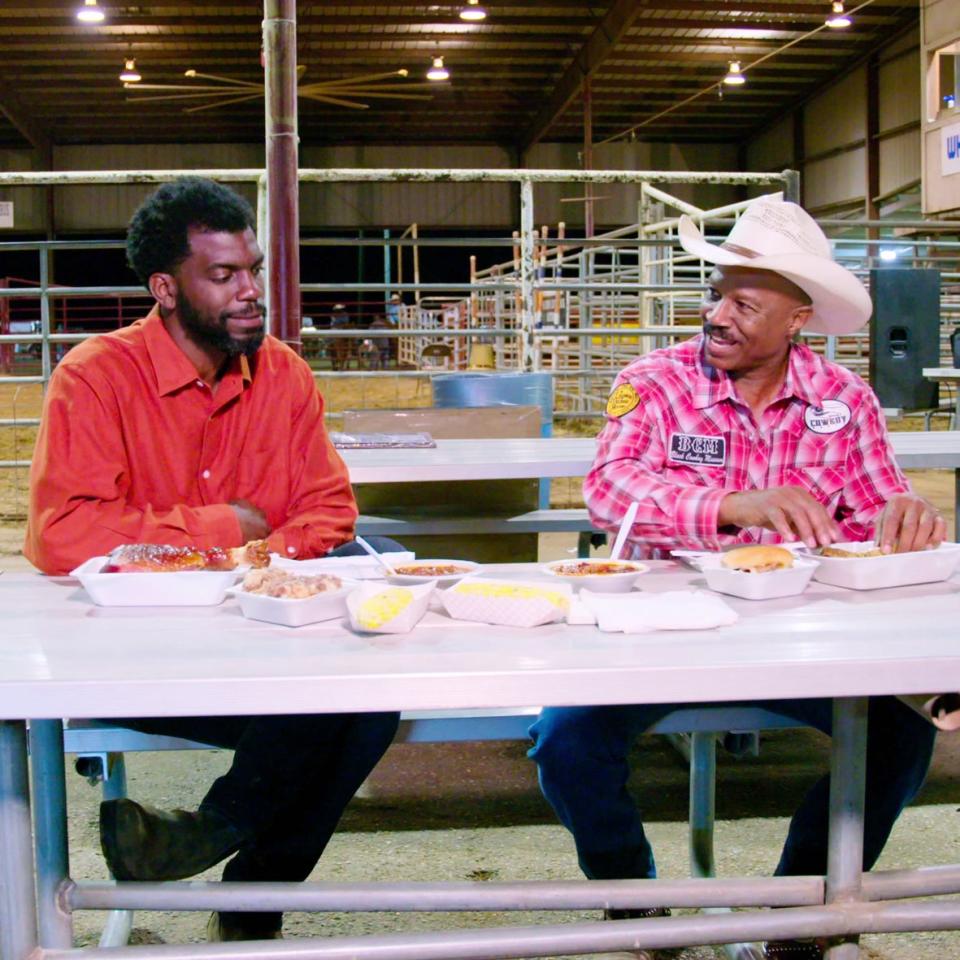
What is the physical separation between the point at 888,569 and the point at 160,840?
3.23 ft

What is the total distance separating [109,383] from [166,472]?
18 cm

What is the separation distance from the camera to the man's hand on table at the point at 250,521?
2.01 meters

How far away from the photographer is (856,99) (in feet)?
64.2

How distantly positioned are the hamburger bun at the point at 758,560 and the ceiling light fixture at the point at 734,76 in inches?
714

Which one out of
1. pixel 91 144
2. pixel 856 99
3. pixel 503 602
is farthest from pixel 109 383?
pixel 91 144

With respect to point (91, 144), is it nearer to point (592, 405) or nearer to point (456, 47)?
point (456, 47)

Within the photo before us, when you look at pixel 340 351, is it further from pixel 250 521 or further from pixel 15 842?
pixel 15 842

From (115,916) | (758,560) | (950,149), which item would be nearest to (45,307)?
(115,916)

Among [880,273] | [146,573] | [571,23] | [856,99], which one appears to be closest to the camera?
[146,573]

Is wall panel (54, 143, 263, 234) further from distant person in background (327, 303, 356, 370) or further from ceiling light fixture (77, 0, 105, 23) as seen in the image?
ceiling light fixture (77, 0, 105, 23)

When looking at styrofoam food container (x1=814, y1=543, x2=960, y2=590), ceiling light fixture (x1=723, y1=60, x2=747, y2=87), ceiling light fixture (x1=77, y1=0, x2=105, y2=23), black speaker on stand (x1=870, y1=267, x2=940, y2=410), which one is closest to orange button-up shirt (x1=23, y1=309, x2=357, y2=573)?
styrofoam food container (x1=814, y1=543, x2=960, y2=590)

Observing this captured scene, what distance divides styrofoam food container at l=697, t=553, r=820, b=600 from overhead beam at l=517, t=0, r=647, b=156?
607 inches

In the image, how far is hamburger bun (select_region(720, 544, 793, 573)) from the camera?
59.1 inches

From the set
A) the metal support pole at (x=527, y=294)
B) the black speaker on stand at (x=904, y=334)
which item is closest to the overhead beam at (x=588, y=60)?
the black speaker on stand at (x=904, y=334)
